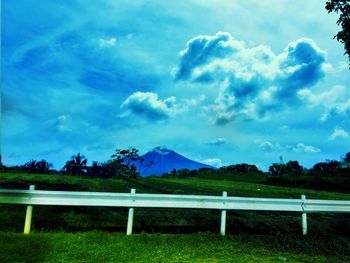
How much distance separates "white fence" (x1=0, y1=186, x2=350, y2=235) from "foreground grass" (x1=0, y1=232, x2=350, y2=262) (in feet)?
3.30

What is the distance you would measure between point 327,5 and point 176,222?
11722 mm

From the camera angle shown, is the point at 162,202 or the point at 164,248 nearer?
the point at 164,248

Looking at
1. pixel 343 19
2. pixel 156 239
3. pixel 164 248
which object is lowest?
pixel 164 248

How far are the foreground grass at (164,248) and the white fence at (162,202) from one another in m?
1.00

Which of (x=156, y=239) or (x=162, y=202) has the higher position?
(x=162, y=202)

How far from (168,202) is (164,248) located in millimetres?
2081

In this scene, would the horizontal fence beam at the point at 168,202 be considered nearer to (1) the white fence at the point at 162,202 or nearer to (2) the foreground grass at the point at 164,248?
(1) the white fence at the point at 162,202

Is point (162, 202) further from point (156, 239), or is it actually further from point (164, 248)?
point (164, 248)

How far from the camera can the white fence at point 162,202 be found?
11590 mm

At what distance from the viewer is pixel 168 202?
12305 mm

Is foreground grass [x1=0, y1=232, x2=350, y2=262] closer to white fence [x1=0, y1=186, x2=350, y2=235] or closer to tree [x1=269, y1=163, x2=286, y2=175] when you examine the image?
white fence [x1=0, y1=186, x2=350, y2=235]

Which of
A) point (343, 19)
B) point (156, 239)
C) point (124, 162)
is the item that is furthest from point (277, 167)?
point (156, 239)

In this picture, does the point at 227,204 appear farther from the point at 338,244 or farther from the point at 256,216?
the point at 256,216

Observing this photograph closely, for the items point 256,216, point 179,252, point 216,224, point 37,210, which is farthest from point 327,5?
point 37,210
